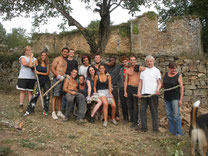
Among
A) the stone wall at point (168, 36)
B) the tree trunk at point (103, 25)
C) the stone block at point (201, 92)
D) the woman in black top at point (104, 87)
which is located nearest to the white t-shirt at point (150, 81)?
the woman in black top at point (104, 87)

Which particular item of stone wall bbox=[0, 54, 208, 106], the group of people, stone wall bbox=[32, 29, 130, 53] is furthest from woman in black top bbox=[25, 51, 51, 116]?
stone wall bbox=[32, 29, 130, 53]

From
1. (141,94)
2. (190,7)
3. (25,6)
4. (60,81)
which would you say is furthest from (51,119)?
(190,7)

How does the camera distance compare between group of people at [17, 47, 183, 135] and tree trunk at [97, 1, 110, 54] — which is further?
tree trunk at [97, 1, 110, 54]

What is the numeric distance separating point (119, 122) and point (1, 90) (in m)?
6.70

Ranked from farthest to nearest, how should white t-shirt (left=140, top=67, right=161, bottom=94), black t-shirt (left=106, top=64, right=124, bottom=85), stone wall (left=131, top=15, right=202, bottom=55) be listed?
stone wall (left=131, top=15, right=202, bottom=55), black t-shirt (left=106, top=64, right=124, bottom=85), white t-shirt (left=140, top=67, right=161, bottom=94)

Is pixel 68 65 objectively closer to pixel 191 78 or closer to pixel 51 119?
pixel 51 119

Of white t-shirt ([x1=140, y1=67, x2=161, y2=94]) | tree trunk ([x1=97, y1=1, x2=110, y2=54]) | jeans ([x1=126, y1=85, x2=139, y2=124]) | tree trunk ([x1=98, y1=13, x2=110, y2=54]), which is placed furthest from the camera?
tree trunk ([x1=98, y1=13, x2=110, y2=54])

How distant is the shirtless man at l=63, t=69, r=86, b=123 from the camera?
16.3ft

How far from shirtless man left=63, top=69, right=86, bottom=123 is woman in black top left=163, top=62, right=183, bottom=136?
7.17ft

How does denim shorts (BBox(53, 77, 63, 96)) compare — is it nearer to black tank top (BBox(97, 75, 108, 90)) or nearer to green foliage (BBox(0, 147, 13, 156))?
black tank top (BBox(97, 75, 108, 90))

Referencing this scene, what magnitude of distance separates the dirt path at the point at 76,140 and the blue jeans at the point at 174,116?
21cm

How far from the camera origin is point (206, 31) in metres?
14.1

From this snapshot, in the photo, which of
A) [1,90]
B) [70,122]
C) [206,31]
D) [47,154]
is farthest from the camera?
[206,31]

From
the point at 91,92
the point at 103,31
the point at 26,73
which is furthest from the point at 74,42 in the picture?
the point at 91,92
